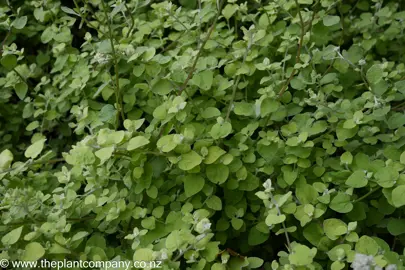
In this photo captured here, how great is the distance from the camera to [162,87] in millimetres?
1613

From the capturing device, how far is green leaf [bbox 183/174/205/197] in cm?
145

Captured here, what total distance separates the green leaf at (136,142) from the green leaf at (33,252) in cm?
32

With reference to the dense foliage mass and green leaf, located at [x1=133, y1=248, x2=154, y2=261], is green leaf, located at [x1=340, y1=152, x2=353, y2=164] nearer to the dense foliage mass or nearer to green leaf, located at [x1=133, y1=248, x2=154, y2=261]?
the dense foliage mass

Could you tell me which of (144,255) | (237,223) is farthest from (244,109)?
(144,255)

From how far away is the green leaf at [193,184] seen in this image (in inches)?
57.0

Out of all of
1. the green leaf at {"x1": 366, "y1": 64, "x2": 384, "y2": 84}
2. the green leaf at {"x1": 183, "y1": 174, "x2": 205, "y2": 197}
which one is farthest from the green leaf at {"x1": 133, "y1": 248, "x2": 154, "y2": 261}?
the green leaf at {"x1": 366, "y1": 64, "x2": 384, "y2": 84}

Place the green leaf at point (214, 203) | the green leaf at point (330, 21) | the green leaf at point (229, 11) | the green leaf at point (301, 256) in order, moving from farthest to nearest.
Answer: the green leaf at point (229, 11), the green leaf at point (330, 21), the green leaf at point (214, 203), the green leaf at point (301, 256)

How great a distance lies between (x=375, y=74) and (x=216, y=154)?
0.59 m

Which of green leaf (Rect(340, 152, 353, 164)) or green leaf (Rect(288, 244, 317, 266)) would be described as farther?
green leaf (Rect(340, 152, 353, 164))

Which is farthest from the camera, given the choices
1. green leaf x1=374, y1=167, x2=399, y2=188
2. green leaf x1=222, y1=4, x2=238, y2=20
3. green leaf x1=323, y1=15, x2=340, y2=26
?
green leaf x1=222, y1=4, x2=238, y2=20

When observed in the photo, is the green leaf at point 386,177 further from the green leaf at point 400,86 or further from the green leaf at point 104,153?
the green leaf at point 104,153

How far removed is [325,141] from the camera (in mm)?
1582

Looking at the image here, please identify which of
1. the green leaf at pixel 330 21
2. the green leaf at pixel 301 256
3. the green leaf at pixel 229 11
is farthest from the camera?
the green leaf at pixel 229 11

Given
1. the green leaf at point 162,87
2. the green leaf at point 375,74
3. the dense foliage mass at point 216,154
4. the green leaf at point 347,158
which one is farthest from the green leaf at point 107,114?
the green leaf at point 375,74
